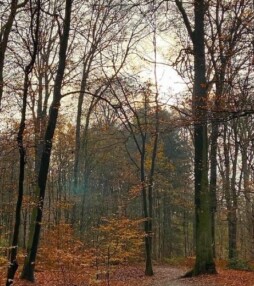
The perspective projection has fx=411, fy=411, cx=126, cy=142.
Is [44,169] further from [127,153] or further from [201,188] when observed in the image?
[127,153]

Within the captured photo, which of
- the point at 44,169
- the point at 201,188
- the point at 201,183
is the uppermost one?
the point at 44,169

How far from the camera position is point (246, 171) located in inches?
1006

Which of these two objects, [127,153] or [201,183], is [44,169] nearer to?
[201,183]

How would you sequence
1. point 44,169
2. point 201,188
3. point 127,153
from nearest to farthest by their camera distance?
point 44,169
point 201,188
point 127,153

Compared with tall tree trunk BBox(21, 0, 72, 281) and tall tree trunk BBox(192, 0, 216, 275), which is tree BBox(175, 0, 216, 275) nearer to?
tall tree trunk BBox(192, 0, 216, 275)

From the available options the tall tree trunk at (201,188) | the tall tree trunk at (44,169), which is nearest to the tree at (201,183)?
the tall tree trunk at (201,188)

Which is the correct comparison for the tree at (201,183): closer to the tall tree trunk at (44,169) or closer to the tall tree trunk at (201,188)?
the tall tree trunk at (201,188)

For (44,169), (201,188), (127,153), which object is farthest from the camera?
(127,153)

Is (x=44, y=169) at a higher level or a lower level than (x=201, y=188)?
higher

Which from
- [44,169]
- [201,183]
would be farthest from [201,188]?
[44,169]

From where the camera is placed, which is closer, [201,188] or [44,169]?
[44,169]

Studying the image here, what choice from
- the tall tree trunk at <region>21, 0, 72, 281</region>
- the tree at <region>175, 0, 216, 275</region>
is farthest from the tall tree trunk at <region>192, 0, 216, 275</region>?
the tall tree trunk at <region>21, 0, 72, 281</region>

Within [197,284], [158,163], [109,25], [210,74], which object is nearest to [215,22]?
[210,74]

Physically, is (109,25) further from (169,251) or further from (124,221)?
(169,251)
